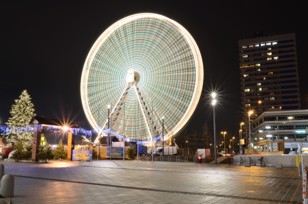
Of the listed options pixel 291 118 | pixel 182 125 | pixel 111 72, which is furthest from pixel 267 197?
pixel 291 118

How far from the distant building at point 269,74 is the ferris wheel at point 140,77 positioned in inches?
4034

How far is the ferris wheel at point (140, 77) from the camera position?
38688 millimetres

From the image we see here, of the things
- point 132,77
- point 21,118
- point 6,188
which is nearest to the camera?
point 6,188

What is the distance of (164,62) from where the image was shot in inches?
1608

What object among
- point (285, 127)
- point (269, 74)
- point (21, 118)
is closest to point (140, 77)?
point (21, 118)

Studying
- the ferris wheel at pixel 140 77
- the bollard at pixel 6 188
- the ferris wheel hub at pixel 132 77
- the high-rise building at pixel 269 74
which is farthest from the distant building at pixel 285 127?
the bollard at pixel 6 188

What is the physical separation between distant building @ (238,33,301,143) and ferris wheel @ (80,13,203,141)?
102 m

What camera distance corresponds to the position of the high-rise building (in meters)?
142

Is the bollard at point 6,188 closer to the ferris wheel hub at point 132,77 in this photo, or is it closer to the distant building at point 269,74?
the ferris wheel hub at point 132,77

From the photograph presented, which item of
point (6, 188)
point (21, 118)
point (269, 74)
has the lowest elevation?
point (6, 188)

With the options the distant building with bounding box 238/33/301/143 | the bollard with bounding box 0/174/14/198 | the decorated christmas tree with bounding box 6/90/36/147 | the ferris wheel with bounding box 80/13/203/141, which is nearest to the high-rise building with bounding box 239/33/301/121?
the distant building with bounding box 238/33/301/143

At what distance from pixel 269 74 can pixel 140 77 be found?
118829mm

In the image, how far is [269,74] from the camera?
14775cm

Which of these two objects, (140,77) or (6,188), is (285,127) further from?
(6,188)
